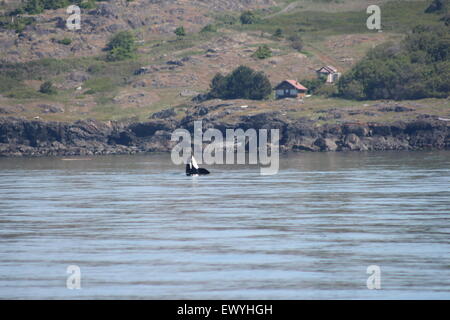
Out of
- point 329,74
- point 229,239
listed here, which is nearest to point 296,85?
point 329,74

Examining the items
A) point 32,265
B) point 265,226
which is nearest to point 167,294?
point 32,265

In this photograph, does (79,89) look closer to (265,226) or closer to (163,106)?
(163,106)

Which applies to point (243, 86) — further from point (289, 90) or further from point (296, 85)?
point (296, 85)

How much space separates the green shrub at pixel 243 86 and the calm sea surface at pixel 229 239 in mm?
109024

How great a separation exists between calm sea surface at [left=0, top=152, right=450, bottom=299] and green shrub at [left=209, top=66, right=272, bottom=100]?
4292 inches

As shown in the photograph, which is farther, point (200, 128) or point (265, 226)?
point (200, 128)

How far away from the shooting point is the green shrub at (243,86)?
179 m

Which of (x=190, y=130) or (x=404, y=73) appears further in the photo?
(x=404, y=73)

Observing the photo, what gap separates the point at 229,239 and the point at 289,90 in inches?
5646

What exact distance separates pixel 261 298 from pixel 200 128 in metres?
135

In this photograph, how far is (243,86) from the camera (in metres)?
180

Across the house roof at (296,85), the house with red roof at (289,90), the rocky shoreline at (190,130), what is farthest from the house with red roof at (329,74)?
the rocky shoreline at (190,130)

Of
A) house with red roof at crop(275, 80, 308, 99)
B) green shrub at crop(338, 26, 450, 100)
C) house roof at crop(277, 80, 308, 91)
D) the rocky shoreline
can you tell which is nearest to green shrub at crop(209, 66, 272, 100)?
house with red roof at crop(275, 80, 308, 99)

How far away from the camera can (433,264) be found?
3152cm
